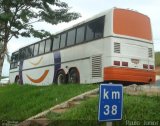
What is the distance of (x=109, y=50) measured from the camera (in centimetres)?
1673

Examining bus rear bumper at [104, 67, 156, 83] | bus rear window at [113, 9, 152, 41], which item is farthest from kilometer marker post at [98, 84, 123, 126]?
bus rear window at [113, 9, 152, 41]

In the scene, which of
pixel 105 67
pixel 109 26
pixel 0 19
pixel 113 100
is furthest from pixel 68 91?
pixel 113 100

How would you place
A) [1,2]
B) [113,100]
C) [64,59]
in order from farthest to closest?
[64,59], [1,2], [113,100]

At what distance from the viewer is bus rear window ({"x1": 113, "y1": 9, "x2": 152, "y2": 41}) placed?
17250 millimetres

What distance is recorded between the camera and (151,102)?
11.0 m

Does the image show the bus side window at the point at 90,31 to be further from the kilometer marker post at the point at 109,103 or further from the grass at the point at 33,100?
the kilometer marker post at the point at 109,103

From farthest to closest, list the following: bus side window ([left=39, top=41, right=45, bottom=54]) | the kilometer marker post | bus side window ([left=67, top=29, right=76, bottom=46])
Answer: bus side window ([left=39, top=41, right=45, bottom=54]) < bus side window ([left=67, top=29, right=76, bottom=46]) < the kilometer marker post

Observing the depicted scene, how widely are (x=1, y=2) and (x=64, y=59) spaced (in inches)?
178

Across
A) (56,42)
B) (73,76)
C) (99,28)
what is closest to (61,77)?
(73,76)

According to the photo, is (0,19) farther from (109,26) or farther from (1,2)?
(109,26)

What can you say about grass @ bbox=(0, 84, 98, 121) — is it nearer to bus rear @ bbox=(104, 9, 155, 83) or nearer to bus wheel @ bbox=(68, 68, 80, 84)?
bus rear @ bbox=(104, 9, 155, 83)

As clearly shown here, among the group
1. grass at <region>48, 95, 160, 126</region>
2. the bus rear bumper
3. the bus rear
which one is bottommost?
grass at <region>48, 95, 160, 126</region>

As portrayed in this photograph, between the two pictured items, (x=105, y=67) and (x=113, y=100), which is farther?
(x=105, y=67)

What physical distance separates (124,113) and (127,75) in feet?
21.8
